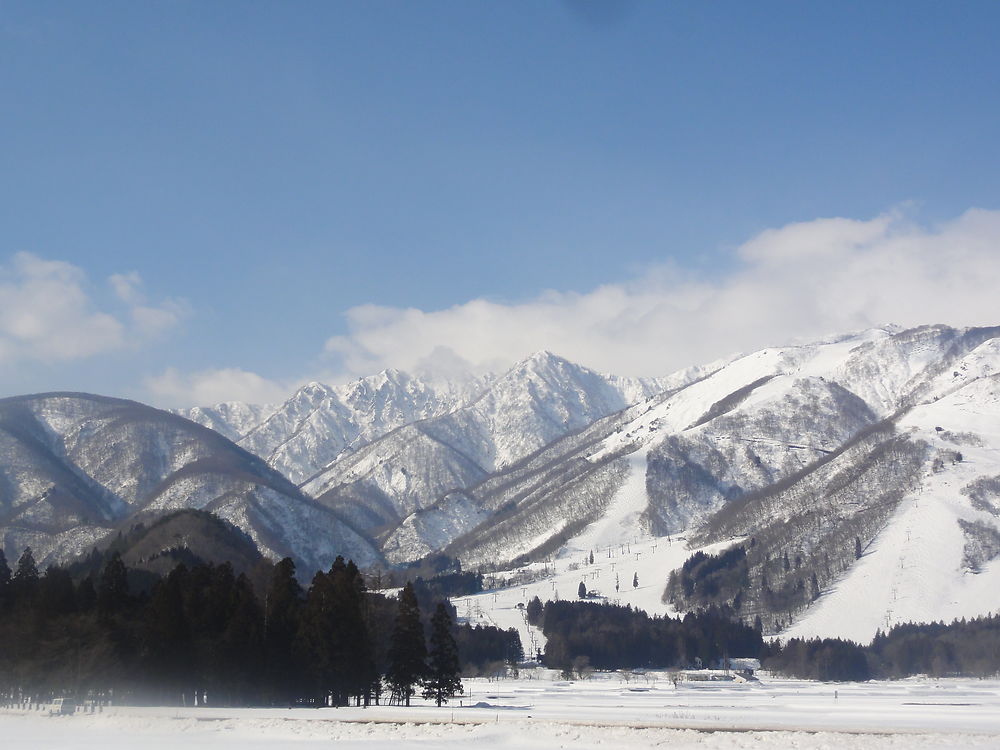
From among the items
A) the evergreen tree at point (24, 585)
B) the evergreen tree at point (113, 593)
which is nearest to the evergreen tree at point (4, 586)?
the evergreen tree at point (24, 585)

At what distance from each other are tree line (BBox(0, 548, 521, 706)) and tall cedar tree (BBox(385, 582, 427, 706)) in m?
0.11

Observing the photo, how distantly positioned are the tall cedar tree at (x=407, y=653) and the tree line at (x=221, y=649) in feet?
0.38

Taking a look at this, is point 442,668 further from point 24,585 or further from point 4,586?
point 4,586

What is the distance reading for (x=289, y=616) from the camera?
3856 inches

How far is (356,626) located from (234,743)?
38.9 metres

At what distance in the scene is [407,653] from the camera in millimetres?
97438

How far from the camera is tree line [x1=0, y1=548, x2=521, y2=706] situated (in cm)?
9075

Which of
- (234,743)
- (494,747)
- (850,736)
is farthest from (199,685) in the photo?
(850,736)

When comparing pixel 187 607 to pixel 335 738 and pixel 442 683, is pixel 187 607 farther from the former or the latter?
pixel 335 738

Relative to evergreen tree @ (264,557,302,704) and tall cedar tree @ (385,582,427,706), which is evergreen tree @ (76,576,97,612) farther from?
tall cedar tree @ (385,582,427,706)

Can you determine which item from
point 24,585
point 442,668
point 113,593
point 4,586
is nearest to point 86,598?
point 113,593

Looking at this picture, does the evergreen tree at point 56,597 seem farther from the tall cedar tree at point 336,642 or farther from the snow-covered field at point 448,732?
the tall cedar tree at point 336,642

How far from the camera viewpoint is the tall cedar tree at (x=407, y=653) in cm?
9656

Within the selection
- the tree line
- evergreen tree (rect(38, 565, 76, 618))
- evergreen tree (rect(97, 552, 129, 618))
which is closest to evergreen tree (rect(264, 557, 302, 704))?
the tree line
